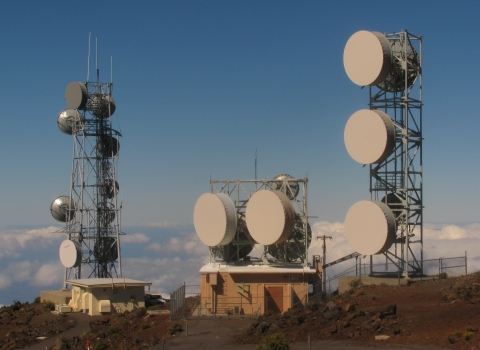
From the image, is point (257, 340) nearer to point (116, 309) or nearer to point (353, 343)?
point (353, 343)

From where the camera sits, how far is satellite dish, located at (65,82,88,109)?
57.0 meters

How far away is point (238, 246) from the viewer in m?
44.5

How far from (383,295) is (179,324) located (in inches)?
410

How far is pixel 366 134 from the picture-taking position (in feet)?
127

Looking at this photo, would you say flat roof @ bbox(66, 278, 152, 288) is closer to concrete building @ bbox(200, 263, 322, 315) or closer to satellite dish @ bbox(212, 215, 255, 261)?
satellite dish @ bbox(212, 215, 255, 261)

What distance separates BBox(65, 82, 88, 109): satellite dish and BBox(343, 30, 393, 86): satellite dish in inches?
1002

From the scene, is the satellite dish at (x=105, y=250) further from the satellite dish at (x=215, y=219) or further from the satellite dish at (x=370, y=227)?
the satellite dish at (x=370, y=227)

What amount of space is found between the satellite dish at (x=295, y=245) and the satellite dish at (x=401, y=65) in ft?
33.9

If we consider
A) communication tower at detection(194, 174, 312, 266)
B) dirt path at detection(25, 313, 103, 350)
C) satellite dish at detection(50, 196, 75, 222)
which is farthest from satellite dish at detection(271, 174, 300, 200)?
satellite dish at detection(50, 196, 75, 222)

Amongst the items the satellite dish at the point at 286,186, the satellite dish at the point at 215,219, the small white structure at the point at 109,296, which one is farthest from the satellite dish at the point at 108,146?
the satellite dish at the point at 286,186

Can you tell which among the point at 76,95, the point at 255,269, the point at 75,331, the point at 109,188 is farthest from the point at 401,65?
the point at 76,95

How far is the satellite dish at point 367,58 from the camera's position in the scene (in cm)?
3862

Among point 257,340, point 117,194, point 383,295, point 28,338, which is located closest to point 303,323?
point 257,340

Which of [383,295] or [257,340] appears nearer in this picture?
[257,340]
